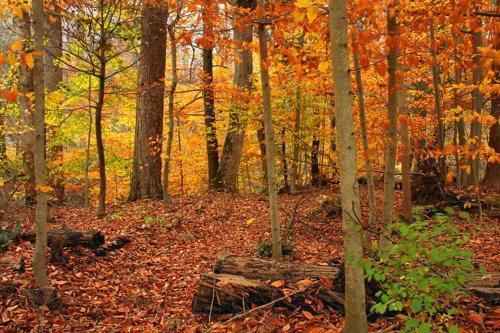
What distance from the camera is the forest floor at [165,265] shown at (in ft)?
13.8

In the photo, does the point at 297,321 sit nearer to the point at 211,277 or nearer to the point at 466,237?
the point at 211,277

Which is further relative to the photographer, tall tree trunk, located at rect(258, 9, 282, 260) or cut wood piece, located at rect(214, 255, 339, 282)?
tall tree trunk, located at rect(258, 9, 282, 260)

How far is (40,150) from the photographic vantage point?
174 inches

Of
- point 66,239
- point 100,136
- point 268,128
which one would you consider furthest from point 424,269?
point 100,136

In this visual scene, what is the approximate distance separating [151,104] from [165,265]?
5.41 metres

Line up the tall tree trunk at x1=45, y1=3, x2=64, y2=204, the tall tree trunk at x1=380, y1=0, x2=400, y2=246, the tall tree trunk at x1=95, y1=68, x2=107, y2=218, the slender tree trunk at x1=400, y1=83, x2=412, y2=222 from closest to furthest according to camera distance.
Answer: the tall tree trunk at x1=380, y1=0, x2=400, y2=246 → the slender tree trunk at x1=400, y1=83, x2=412, y2=222 → the tall tree trunk at x1=95, y1=68, x2=107, y2=218 → the tall tree trunk at x1=45, y1=3, x2=64, y2=204

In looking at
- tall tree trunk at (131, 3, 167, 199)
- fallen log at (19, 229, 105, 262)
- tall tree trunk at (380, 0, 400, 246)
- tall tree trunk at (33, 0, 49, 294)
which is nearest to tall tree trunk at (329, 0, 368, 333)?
tall tree trunk at (380, 0, 400, 246)

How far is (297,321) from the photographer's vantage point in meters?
4.11

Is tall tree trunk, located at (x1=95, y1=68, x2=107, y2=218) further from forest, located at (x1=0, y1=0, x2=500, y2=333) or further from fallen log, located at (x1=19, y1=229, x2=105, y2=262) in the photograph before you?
fallen log, located at (x1=19, y1=229, x2=105, y2=262)

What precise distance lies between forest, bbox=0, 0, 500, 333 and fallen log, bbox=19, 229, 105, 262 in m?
0.02

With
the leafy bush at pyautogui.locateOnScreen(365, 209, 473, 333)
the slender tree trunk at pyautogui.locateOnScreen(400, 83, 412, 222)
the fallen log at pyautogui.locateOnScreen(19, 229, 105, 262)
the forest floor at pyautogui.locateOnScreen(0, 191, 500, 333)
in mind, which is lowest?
the forest floor at pyautogui.locateOnScreen(0, 191, 500, 333)

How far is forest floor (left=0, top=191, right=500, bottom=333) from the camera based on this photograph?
165 inches

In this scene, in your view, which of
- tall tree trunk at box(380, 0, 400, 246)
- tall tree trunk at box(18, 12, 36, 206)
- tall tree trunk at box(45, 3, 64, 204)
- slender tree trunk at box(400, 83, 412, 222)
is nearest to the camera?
tall tree trunk at box(380, 0, 400, 246)

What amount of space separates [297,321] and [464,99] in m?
10.2
